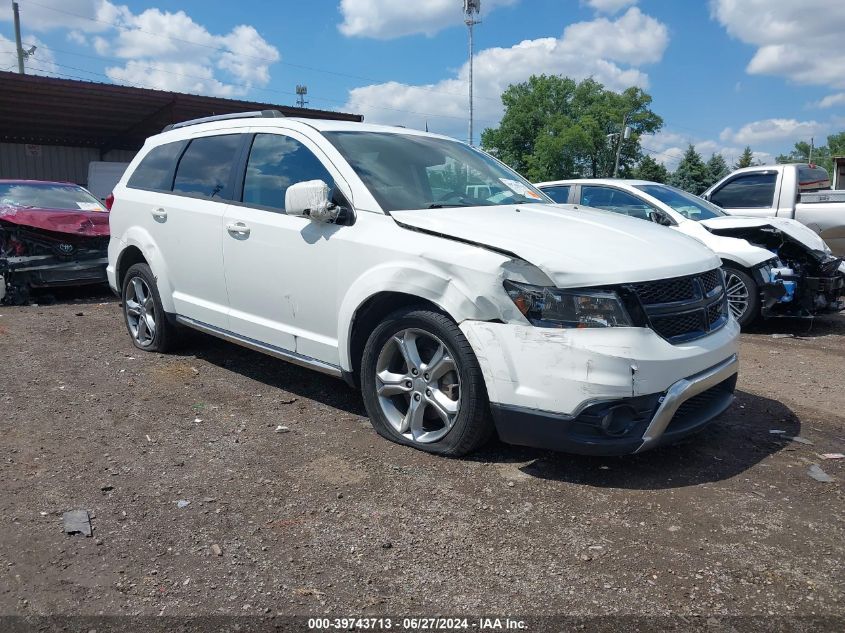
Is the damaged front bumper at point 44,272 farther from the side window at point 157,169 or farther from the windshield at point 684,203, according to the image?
the windshield at point 684,203

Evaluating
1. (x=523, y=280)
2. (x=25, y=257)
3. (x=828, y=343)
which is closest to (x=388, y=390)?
(x=523, y=280)

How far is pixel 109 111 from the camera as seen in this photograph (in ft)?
66.2

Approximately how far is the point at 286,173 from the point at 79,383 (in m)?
2.36

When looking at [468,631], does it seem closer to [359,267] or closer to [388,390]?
[388,390]

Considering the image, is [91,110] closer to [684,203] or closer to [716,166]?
[684,203]

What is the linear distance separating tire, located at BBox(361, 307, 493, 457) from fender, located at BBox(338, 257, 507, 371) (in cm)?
11

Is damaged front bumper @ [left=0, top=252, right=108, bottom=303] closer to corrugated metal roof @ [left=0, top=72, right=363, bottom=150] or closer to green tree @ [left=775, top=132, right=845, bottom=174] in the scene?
corrugated metal roof @ [left=0, top=72, right=363, bottom=150]

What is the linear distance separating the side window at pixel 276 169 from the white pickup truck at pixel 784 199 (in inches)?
295

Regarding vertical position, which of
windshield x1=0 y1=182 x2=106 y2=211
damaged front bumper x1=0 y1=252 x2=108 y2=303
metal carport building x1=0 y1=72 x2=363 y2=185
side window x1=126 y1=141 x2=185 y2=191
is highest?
metal carport building x1=0 y1=72 x2=363 y2=185

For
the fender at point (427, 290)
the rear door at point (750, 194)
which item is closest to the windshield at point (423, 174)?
the fender at point (427, 290)

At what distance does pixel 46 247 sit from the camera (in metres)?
8.80

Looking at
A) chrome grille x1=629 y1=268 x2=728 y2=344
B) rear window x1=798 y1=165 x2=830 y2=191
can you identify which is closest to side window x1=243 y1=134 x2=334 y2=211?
chrome grille x1=629 y1=268 x2=728 y2=344

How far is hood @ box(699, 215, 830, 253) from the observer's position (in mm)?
7531

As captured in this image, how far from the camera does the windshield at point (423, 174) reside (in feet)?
13.6
